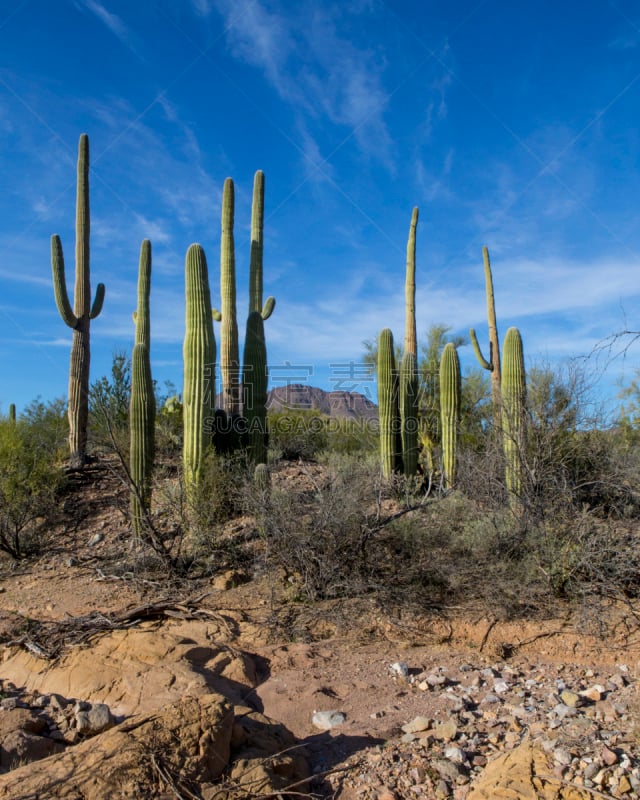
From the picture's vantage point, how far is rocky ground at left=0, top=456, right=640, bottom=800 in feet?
11.0

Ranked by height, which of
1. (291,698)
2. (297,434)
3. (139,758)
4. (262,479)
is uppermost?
(297,434)

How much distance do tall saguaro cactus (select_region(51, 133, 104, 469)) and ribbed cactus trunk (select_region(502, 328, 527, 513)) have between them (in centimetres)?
841

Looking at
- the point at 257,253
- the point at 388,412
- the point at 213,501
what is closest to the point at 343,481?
the point at 213,501

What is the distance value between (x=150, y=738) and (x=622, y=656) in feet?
14.6

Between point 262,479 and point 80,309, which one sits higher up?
point 80,309

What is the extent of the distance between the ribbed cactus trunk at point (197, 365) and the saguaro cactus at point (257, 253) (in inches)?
111

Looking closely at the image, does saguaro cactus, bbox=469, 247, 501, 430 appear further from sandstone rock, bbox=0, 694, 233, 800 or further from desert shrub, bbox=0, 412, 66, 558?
sandstone rock, bbox=0, 694, 233, 800

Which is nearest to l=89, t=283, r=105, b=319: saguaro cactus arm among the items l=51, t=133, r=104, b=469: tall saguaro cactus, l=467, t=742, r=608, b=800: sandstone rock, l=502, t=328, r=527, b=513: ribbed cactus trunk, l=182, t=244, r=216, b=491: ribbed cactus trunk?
l=51, t=133, r=104, b=469: tall saguaro cactus

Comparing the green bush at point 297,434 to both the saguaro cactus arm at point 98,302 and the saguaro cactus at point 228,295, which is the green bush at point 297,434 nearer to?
the saguaro cactus at point 228,295

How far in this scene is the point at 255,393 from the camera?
10.7 meters

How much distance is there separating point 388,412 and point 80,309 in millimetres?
7243

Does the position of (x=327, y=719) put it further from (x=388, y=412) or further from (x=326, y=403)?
(x=326, y=403)

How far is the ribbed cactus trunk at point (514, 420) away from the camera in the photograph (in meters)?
7.97

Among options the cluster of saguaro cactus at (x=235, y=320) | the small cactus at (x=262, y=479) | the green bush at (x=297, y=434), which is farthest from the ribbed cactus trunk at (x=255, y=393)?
the green bush at (x=297, y=434)
